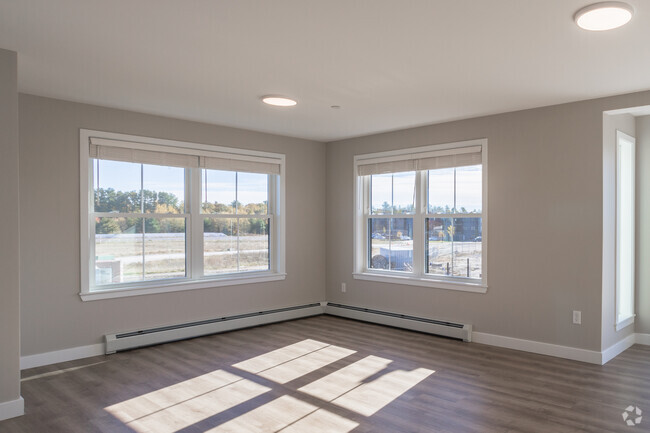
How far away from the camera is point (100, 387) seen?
3611mm

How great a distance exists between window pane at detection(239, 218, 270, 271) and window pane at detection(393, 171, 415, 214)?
181cm

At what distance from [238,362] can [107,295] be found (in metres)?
1.56

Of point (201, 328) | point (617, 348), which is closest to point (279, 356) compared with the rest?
point (201, 328)

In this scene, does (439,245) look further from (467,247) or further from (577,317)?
(577,317)

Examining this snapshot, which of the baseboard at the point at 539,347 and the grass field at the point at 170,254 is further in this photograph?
the grass field at the point at 170,254

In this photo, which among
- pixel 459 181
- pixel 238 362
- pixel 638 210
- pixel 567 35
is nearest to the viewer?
pixel 567 35

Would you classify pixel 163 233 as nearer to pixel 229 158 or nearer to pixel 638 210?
pixel 229 158

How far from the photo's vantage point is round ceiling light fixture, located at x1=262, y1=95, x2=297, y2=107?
4.23 meters

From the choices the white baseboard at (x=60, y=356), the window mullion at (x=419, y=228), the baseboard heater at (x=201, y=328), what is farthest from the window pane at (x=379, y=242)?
the white baseboard at (x=60, y=356)

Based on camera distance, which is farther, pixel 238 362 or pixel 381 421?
pixel 238 362

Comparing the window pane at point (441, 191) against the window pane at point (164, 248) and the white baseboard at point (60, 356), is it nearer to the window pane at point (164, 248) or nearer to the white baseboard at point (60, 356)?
the window pane at point (164, 248)

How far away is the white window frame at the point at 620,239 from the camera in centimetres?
447

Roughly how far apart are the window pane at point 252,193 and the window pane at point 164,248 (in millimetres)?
871

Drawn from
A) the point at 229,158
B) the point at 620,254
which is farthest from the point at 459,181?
the point at 229,158
